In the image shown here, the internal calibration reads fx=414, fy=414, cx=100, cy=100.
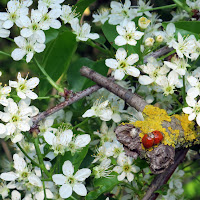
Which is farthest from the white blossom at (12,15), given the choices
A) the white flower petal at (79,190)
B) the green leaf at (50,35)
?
the white flower petal at (79,190)

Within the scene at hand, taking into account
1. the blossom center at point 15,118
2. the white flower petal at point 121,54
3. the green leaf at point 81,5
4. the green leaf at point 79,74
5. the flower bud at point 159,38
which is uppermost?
the green leaf at point 81,5

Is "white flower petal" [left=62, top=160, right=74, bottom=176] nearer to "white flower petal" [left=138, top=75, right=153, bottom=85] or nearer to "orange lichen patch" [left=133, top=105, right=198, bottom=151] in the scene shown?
"orange lichen patch" [left=133, top=105, right=198, bottom=151]

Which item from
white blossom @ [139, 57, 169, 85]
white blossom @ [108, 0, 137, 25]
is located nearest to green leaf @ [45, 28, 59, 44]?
white blossom @ [108, 0, 137, 25]

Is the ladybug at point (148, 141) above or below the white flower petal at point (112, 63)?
below

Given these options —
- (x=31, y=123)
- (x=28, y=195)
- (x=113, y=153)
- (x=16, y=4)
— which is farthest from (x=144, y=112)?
(x=16, y=4)

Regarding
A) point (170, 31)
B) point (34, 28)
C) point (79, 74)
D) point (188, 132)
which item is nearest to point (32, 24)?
point (34, 28)

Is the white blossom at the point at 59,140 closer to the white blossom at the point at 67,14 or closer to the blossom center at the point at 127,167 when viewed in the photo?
the blossom center at the point at 127,167
